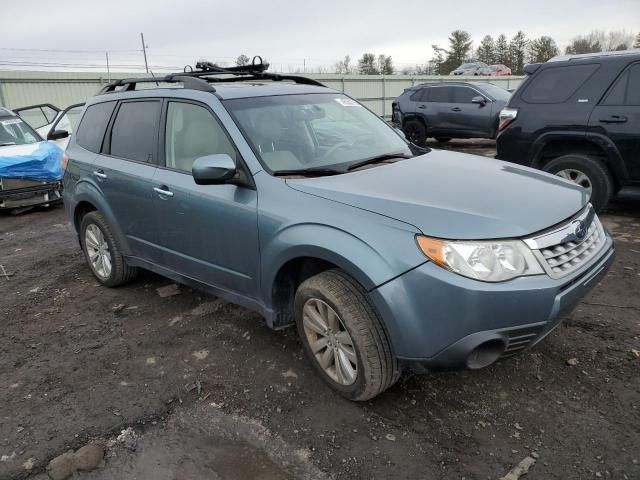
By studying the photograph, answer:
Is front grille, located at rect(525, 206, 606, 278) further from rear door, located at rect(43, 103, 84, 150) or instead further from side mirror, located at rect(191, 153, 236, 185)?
rear door, located at rect(43, 103, 84, 150)

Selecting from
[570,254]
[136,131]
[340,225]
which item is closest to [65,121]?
[136,131]

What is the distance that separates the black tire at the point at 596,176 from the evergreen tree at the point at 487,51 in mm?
61767

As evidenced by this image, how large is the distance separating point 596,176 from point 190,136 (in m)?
4.59

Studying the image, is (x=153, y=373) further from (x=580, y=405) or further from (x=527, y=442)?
(x=580, y=405)

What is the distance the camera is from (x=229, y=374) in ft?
10.9

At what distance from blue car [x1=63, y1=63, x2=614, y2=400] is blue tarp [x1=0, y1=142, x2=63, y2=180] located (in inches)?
183

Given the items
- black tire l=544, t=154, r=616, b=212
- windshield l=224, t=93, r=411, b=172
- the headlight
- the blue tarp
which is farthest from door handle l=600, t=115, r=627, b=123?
the blue tarp

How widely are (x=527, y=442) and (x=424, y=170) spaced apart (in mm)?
1627

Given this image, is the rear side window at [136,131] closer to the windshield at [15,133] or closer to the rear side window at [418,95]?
the windshield at [15,133]

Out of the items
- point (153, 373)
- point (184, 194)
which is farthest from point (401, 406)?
point (184, 194)

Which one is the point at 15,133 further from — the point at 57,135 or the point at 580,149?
the point at 580,149

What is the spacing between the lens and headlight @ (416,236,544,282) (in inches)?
92.4

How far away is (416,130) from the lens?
14141 mm

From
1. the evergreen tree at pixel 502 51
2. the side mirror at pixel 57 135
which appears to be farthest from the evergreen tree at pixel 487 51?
the side mirror at pixel 57 135
